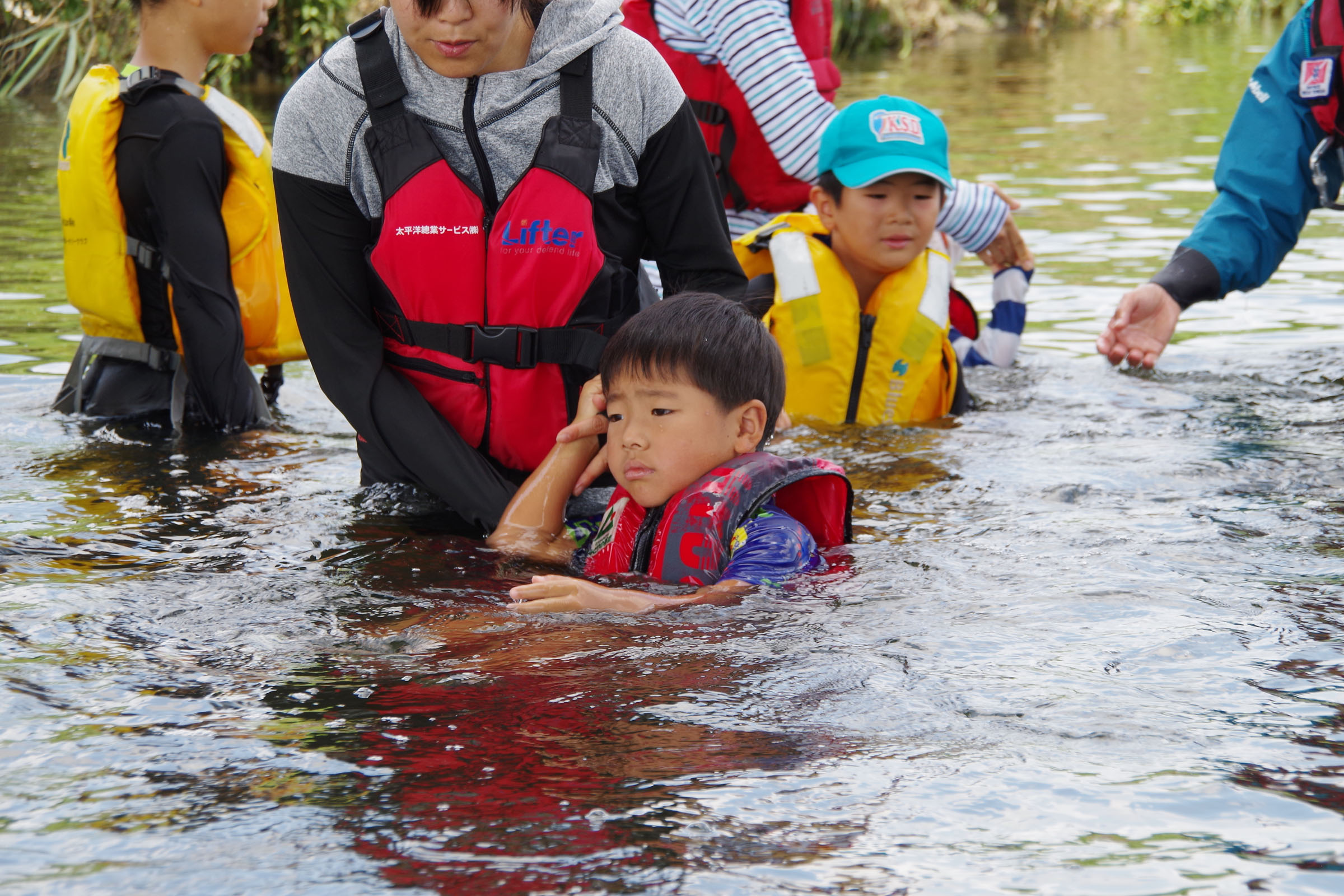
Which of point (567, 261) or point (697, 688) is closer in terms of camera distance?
point (697, 688)

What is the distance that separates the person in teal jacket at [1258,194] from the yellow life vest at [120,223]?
3.04 m

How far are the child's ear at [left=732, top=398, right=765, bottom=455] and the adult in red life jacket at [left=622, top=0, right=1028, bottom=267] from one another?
5.54ft

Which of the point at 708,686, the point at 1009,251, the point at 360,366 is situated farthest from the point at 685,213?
the point at 1009,251

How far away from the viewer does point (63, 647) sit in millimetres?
2854

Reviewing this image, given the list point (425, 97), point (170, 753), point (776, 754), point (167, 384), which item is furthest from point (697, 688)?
point (167, 384)

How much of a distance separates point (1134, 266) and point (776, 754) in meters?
6.35

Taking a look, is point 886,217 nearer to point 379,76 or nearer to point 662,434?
point 662,434

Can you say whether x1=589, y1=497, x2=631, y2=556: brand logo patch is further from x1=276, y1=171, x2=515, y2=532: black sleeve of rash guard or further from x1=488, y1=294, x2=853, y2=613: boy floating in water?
x1=276, y1=171, x2=515, y2=532: black sleeve of rash guard

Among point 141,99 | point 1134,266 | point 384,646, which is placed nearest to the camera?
point 384,646

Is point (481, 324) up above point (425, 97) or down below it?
below

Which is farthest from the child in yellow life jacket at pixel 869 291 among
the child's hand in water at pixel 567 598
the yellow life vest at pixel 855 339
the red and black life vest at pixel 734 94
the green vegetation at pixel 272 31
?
the green vegetation at pixel 272 31

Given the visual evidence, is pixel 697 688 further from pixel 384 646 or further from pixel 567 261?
pixel 567 261

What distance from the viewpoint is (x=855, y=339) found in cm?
534

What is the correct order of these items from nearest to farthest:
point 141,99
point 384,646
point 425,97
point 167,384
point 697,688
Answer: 1. point 697,688
2. point 384,646
3. point 425,97
4. point 141,99
5. point 167,384
